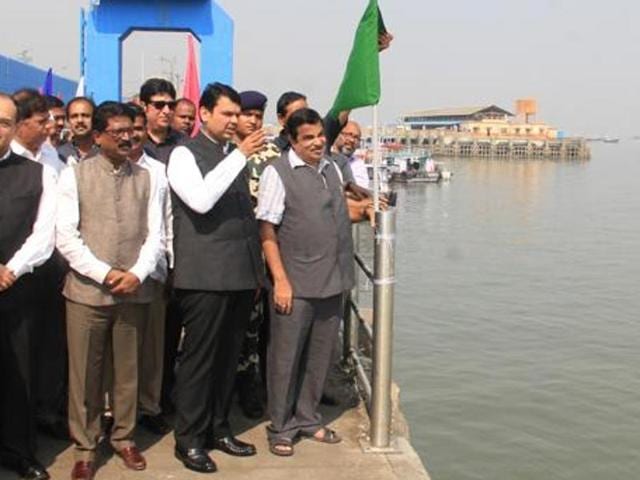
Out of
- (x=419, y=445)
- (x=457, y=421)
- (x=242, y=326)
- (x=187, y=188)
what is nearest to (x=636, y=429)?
(x=457, y=421)

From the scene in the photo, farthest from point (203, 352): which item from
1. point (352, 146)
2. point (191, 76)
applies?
point (191, 76)

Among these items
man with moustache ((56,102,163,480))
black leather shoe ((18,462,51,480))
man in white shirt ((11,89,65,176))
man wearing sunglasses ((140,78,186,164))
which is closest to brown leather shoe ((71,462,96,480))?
man with moustache ((56,102,163,480))

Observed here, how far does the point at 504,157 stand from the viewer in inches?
3241

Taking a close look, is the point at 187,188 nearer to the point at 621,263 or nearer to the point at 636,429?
the point at 636,429

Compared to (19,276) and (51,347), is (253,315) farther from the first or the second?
(19,276)

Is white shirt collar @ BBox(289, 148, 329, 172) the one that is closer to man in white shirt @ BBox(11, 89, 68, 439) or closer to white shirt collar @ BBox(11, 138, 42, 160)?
man in white shirt @ BBox(11, 89, 68, 439)

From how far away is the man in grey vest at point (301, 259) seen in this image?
11.6 ft

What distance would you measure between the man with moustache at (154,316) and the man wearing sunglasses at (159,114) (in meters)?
0.33

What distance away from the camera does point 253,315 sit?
419 centimetres

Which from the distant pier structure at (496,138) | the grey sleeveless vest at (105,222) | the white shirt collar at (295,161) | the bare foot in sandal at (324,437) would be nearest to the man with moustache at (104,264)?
the grey sleeveless vest at (105,222)

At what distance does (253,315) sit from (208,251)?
0.95 metres

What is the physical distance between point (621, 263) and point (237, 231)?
18672 millimetres

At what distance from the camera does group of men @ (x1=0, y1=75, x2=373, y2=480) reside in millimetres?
3164

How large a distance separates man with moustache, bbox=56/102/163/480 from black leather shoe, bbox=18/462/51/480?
5.1 inches
